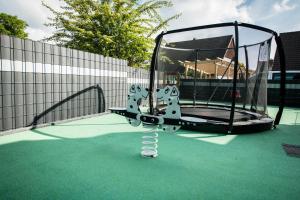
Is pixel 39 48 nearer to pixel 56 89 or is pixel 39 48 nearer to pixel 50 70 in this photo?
pixel 50 70

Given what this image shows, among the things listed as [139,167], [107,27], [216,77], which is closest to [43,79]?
[139,167]

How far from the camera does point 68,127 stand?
4.62 m

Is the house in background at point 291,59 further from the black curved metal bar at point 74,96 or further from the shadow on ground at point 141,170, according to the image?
the black curved metal bar at point 74,96

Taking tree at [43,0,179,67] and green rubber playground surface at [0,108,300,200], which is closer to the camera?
green rubber playground surface at [0,108,300,200]

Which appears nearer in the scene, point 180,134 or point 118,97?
point 180,134

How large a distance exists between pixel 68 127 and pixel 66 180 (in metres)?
2.66

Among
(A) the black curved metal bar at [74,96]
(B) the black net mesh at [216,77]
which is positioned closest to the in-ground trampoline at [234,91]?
(B) the black net mesh at [216,77]

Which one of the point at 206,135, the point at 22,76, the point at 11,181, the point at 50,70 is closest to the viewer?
the point at 11,181

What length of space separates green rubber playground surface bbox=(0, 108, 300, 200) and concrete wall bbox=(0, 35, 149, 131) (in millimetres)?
589

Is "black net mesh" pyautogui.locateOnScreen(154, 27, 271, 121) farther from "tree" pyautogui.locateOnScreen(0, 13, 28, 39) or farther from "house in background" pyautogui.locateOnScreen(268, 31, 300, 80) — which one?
"tree" pyautogui.locateOnScreen(0, 13, 28, 39)

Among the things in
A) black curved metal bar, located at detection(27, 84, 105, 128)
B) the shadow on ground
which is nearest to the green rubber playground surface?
the shadow on ground

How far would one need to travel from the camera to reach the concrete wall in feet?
12.4

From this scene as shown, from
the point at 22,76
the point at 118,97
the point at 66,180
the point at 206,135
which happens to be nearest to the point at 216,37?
the point at 118,97

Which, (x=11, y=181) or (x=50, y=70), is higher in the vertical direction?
(x=50, y=70)
